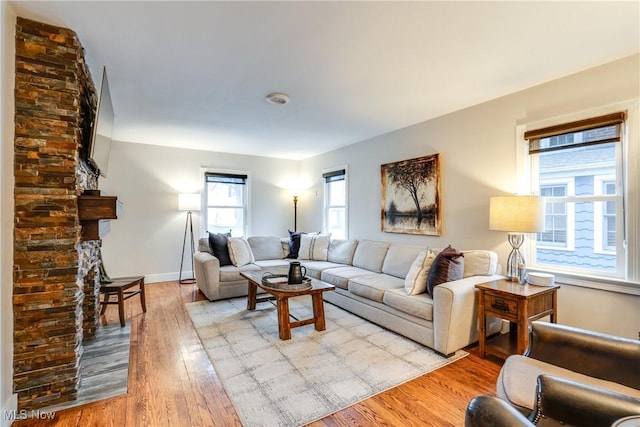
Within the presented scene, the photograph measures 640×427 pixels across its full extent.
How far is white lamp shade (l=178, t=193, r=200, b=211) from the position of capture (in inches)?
198

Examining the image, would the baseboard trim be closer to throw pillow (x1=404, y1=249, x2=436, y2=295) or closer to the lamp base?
throw pillow (x1=404, y1=249, x2=436, y2=295)

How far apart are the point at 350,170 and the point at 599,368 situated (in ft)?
13.0

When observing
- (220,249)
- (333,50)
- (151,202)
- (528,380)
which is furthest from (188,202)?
(528,380)

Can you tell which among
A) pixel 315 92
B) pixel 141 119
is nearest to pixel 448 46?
pixel 315 92

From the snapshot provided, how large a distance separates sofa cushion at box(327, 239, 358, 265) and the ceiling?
1.96 m

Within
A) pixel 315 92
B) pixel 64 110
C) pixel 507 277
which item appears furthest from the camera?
pixel 315 92

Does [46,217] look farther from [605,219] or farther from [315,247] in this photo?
[605,219]

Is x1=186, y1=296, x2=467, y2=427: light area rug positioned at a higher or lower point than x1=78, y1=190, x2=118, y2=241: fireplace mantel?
lower

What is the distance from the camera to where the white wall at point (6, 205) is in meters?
1.65

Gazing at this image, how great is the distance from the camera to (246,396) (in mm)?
1972

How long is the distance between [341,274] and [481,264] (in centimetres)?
160

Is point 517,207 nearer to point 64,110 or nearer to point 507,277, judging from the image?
point 507,277

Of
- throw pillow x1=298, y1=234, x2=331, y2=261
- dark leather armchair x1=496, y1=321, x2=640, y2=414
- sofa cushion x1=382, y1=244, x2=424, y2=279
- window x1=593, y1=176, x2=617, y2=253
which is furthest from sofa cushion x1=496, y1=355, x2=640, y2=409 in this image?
throw pillow x1=298, y1=234, x2=331, y2=261

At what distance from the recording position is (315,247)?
4.87 m
